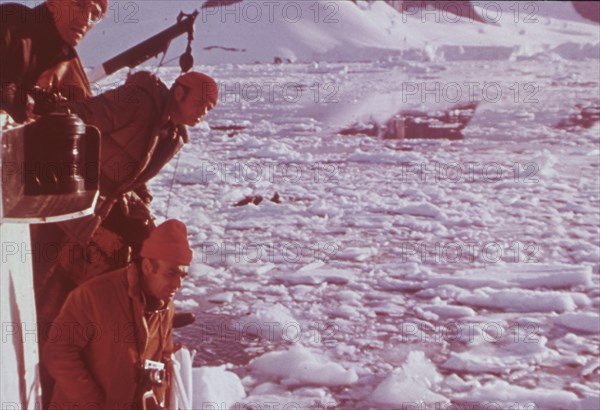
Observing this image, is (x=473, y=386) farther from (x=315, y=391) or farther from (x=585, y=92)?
(x=585, y=92)

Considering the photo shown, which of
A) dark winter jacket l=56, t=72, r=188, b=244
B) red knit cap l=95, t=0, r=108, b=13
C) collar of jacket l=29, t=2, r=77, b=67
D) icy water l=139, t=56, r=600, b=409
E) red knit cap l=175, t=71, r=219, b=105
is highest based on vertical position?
red knit cap l=95, t=0, r=108, b=13

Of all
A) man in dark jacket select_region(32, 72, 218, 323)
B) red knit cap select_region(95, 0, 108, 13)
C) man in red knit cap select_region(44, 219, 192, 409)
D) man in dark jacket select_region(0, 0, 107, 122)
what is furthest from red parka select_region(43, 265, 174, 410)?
red knit cap select_region(95, 0, 108, 13)

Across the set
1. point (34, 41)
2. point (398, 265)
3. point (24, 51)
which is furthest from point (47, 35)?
point (398, 265)

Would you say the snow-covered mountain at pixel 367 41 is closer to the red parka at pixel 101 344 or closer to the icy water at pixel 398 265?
the icy water at pixel 398 265

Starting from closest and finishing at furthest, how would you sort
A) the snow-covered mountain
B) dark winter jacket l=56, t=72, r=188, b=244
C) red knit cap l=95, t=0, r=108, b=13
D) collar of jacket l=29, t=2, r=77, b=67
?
1. collar of jacket l=29, t=2, r=77, b=67
2. red knit cap l=95, t=0, r=108, b=13
3. dark winter jacket l=56, t=72, r=188, b=244
4. the snow-covered mountain

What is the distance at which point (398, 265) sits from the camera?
224 inches

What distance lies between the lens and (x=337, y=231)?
22.1 feet

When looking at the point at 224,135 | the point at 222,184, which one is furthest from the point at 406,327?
the point at 224,135

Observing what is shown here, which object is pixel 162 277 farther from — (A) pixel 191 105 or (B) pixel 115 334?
(A) pixel 191 105

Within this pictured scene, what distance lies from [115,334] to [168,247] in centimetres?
27

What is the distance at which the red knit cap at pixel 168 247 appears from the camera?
7.02ft

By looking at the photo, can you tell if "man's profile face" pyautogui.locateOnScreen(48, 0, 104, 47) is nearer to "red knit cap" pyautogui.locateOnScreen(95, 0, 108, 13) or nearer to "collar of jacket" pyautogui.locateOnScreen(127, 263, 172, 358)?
"red knit cap" pyautogui.locateOnScreen(95, 0, 108, 13)

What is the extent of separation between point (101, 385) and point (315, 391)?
162 cm

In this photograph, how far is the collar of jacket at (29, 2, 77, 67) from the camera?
194cm
